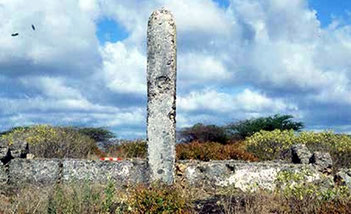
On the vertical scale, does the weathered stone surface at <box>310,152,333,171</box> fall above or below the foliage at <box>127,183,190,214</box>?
above

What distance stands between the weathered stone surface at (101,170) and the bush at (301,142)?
8.41m

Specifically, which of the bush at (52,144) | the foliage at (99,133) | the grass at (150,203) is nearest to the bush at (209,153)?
the bush at (52,144)

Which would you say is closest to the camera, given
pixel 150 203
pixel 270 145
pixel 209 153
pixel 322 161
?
pixel 150 203

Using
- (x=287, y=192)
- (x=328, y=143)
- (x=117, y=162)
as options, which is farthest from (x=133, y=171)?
(x=328, y=143)

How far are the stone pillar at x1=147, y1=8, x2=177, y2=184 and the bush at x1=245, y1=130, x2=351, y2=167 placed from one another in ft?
29.3

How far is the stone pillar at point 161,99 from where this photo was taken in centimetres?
1368

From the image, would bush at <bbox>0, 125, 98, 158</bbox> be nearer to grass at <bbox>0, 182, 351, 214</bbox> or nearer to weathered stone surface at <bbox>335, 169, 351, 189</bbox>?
grass at <bbox>0, 182, 351, 214</bbox>

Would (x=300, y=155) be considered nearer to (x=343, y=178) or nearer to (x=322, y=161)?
(x=322, y=161)

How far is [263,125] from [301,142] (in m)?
13.8

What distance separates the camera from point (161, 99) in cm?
1370

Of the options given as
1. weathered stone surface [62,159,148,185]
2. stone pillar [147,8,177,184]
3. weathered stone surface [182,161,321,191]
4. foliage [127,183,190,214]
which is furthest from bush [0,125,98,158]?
foliage [127,183,190,214]

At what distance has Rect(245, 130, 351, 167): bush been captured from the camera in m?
21.4

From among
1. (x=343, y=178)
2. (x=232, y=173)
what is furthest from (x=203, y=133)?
(x=343, y=178)

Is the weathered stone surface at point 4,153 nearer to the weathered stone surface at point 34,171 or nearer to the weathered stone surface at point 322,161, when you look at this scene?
the weathered stone surface at point 34,171
